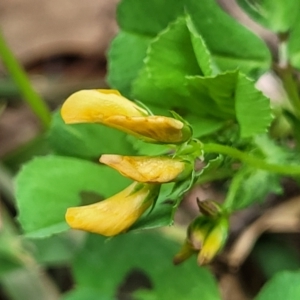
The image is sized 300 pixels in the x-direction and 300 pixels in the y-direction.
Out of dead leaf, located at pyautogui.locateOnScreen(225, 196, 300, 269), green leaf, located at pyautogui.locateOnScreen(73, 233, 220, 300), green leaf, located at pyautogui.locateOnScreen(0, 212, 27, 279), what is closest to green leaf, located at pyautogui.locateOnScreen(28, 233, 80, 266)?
green leaf, located at pyautogui.locateOnScreen(0, 212, 27, 279)

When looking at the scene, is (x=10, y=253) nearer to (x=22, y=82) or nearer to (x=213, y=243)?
(x=22, y=82)

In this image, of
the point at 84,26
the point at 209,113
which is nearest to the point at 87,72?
the point at 84,26

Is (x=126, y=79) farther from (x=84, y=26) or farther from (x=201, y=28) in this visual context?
(x=84, y=26)

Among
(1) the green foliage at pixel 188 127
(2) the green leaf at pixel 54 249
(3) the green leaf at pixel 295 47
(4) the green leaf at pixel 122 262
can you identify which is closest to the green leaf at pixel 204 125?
(1) the green foliage at pixel 188 127

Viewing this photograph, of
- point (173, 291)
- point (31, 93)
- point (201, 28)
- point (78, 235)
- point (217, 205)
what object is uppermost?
point (201, 28)

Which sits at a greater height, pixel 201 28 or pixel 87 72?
pixel 201 28

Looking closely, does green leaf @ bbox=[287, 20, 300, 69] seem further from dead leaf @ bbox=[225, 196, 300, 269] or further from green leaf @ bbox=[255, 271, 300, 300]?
dead leaf @ bbox=[225, 196, 300, 269]

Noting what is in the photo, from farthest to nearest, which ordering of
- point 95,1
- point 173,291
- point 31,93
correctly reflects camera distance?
point 95,1, point 31,93, point 173,291
